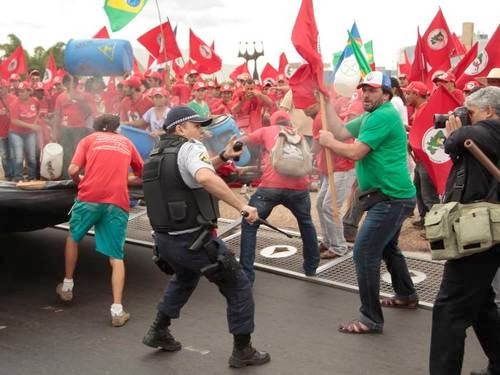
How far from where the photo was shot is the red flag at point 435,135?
7230 millimetres

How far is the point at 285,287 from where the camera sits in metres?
6.18

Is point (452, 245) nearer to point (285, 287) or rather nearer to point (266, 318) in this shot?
point (266, 318)

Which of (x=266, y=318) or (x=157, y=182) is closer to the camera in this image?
(x=157, y=182)

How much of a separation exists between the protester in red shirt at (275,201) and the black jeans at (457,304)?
2.59 m

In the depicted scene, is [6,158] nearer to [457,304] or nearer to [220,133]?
[220,133]

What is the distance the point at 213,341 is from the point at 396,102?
15.4 ft

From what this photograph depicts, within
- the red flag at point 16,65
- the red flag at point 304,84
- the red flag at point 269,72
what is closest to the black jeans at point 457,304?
the red flag at point 304,84

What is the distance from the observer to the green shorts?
5352 mm

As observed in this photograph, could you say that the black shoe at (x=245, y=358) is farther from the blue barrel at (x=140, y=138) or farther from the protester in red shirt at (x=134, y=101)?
the protester in red shirt at (x=134, y=101)

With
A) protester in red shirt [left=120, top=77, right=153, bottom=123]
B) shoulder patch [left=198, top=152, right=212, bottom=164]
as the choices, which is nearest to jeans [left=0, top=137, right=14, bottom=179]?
protester in red shirt [left=120, top=77, right=153, bottom=123]

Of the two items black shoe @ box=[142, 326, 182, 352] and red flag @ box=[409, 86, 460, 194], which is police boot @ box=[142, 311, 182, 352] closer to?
black shoe @ box=[142, 326, 182, 352]

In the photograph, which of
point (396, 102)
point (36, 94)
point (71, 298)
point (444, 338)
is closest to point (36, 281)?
point (71, 298)

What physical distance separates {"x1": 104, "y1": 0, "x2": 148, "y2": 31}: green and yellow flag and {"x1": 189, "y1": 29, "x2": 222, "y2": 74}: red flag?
17.8 ft

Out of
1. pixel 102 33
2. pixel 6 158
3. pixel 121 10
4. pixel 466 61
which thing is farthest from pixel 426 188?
pixel 102 33
